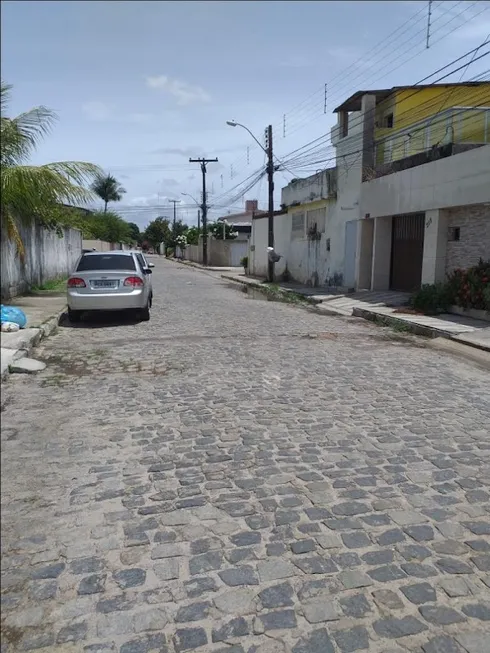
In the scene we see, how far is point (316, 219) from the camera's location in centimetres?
2427

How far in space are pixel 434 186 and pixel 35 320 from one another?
35.3 ft

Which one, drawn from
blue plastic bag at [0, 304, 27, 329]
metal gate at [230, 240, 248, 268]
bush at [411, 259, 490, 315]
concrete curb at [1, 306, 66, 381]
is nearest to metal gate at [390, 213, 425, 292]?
bush at [411, 259, 490, 315]

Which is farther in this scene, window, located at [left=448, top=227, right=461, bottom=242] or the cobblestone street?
window, located at [left=448, top=227, right=461, bottom=242]

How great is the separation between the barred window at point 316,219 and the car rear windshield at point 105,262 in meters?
13.0

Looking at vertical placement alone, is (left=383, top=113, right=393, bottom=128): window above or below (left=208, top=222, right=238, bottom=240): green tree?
above

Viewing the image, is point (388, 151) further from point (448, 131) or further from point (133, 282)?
point (133, 282)

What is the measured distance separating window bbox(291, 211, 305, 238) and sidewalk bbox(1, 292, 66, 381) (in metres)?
12.9

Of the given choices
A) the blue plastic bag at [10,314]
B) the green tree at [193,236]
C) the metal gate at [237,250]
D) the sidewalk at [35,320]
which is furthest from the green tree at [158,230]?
the blue plastic bag at [10,314]

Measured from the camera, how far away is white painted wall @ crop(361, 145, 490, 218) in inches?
508

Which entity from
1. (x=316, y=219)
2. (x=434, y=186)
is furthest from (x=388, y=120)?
(x=434, y=186)

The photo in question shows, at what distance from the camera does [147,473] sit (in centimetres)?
418

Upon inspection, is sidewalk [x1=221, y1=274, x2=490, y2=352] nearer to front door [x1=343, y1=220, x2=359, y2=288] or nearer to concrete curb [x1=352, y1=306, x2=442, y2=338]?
concrete curb [x1=352, y1=306, x2=442, y2=338]

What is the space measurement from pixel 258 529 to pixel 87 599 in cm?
110

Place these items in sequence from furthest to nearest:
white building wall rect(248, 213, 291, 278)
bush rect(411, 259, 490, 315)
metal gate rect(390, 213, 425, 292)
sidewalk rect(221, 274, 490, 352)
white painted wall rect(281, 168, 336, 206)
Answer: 1. white building wall rect(248, 213, 291, 278)
2. white painted wall rect(281, 168, 336, 206)
3. metal gate rect(390, 213, 425, 292)
4. bush rect(411, 259, 490, 315)
5. sidewalk rect(221, 274, 490, 352)
